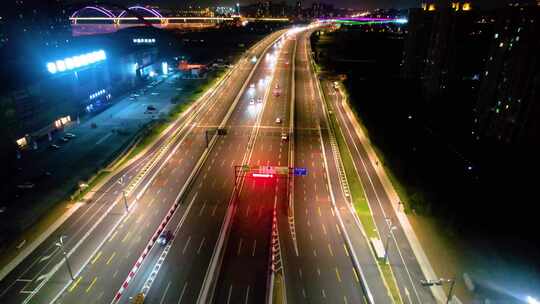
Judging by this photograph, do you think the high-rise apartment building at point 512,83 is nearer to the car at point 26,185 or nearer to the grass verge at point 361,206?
the grass verge at point 361,206

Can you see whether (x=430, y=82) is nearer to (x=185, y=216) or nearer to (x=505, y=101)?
(x=505, y=101)

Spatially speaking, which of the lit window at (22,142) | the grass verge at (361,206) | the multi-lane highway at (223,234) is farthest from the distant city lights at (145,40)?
the grass verge at (361,206)

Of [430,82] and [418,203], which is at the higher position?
[430,82]

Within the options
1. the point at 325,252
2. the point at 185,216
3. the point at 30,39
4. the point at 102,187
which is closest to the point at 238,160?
the point at 185,216

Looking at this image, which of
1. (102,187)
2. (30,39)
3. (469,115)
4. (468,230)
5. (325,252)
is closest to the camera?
(325,252)

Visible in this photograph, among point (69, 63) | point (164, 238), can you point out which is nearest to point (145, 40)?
point (69, 63)

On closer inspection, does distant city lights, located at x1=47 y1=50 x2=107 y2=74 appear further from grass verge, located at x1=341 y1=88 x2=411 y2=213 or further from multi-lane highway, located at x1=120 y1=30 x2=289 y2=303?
grass verge, located at x1=341 y1=88 x2=411 y2=213

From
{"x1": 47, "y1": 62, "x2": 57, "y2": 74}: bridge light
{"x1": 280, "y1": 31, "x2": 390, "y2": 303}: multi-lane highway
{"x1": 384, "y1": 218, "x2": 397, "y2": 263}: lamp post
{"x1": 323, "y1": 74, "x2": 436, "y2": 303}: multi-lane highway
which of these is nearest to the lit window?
{"x1": 47, "y1": 62, "x2": 57, "y2": 74}: bridge light
